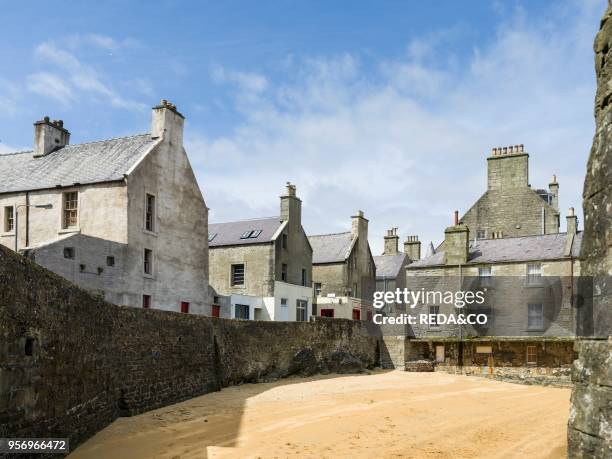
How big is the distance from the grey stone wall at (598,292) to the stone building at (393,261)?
147 ft

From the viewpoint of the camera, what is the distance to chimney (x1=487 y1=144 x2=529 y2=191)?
1801 inches

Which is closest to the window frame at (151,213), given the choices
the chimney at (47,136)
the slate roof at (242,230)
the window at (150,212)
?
the window at (150,212)

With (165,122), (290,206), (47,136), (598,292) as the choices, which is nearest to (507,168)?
(290,206)

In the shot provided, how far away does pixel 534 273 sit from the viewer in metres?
37.8

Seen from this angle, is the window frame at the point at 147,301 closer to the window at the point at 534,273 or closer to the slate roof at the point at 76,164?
the slate roof at the point at 76,164

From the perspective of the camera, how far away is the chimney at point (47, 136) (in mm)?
31194

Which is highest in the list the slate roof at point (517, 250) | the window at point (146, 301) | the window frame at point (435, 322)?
the slate roof at point (517, 250)

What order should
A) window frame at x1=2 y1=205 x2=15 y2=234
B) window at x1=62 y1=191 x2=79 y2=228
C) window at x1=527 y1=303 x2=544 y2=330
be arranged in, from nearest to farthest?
window at x1=62 y1=191 x2=79 y2=228, window frame at x1=2 y1=205 x2=15 y2=234, window at x1=527 y1=303 x2=544 y2=330

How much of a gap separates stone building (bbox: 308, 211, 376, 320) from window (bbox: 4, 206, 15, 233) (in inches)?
852

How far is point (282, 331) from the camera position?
99.1 feet

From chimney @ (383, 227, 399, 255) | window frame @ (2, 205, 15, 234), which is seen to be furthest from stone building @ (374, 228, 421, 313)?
window frame @ (2, 205, 15, 234)

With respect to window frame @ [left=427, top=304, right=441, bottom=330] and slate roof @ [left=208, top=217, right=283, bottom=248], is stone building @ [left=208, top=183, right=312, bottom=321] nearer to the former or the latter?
slate roof @ [left=208, top=217, right=283, bottom=248]

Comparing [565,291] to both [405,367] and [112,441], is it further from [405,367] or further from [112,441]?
[112,441]

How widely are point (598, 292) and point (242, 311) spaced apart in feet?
106
